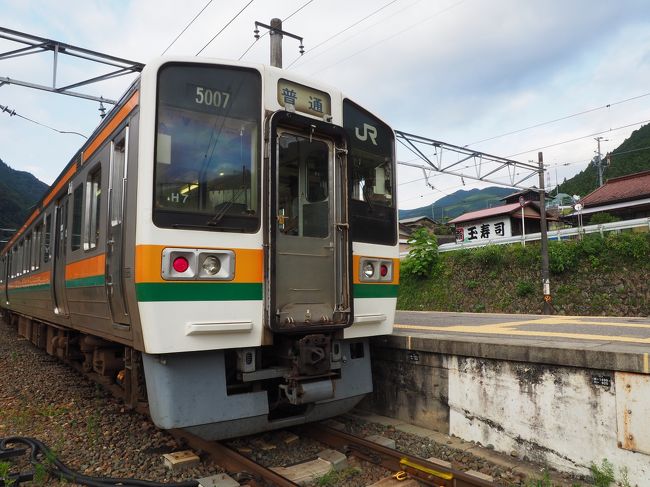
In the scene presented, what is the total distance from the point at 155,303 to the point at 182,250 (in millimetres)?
→ 409

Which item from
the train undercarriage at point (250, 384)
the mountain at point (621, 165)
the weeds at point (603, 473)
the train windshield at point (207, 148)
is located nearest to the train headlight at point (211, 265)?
the train windshield at point (207, 148)

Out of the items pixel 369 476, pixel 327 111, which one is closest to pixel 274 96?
pixel 327 111

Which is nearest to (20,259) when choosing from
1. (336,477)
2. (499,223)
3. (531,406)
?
(336,477)

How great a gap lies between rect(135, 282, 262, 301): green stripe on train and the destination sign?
1554 mm

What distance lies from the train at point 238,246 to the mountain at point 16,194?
32.5 metres

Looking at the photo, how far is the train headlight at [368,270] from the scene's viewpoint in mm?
4648

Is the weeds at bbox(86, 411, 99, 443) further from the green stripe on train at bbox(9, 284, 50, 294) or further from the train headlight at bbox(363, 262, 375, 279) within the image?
the train headlight at bbox(363, 262, 375, 279)

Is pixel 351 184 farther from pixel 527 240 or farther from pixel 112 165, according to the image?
pixel 527 240

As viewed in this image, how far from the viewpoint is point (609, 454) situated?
3605 mm

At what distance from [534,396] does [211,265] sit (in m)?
2.77

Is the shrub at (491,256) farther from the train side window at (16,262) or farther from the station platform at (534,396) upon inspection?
the train side window at (16,262)

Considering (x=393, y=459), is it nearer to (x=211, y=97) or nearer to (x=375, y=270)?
(x=375, y=270)

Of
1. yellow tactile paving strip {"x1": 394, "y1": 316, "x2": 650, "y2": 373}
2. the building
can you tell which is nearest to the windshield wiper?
yellow tactile paving strip {"x1": 394, "y1": 316, "x2": 650, "y2": 373}

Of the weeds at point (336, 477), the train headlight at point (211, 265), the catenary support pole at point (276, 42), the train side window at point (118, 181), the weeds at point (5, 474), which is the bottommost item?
the weeds at point (336, 477)
